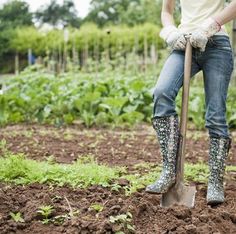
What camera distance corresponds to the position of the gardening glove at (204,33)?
324 centimetres

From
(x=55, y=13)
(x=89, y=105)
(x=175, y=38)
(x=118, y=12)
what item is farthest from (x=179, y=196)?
(x=55, y=13)

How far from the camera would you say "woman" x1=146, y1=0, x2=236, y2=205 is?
3291mm

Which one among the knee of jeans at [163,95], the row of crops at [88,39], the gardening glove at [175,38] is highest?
the gardening glove at [175,38]

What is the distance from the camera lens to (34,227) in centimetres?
279

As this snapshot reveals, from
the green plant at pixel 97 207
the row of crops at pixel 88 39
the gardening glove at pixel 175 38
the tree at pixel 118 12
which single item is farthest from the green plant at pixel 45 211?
the tree at pixel 118 12

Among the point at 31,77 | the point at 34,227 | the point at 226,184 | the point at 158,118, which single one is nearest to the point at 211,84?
the point at 158,118

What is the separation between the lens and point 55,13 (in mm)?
53312

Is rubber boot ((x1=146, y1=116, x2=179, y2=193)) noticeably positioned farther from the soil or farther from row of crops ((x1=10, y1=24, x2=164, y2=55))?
row of crops ((x1=10, y1=24, x2=164, y2=55))

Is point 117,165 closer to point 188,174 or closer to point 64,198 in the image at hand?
point 188,174

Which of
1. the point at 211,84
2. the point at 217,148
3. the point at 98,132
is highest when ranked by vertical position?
the point at 211,84

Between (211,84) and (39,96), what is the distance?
498 cm

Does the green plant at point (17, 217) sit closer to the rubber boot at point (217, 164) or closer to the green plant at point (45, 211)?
the green plant at point (45, 211)

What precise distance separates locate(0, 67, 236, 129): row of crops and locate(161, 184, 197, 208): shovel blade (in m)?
4.31

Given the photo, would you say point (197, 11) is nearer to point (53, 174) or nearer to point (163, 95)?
point (163, 95)
